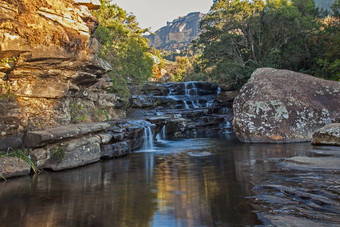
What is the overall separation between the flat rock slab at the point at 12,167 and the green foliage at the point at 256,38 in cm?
1434

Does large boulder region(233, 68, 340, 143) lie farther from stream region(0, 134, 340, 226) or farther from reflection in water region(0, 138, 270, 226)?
reflection in water region(0, 138, 270, 226)

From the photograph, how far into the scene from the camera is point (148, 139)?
10.6 meters

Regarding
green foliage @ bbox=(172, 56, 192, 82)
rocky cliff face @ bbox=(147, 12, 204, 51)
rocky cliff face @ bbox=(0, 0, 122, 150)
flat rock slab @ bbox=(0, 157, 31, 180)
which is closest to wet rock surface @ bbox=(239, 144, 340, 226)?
flat rock slab @ bbox=(0, 157, 31, 180)

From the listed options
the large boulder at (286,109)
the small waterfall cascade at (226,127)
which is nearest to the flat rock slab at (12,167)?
the large boulder at (286,109)

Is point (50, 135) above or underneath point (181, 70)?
underneath

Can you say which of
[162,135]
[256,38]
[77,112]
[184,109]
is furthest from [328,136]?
[256,38]

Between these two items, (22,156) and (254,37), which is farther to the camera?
(254,37)

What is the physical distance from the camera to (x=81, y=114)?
9797 millimetres

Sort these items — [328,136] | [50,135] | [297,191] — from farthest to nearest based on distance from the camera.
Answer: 1. [328,136]
2. [50,135]
3. [297,191]

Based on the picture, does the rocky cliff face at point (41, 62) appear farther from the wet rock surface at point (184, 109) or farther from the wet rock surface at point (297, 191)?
the wet rock surface at point (297, 191)

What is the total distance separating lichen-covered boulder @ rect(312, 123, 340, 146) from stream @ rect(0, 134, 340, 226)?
1.77 metres

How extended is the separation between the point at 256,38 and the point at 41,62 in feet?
55.4

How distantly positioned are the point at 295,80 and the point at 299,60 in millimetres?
7205

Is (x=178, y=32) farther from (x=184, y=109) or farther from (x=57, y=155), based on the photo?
(x=57, y=155)
